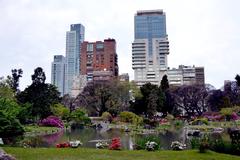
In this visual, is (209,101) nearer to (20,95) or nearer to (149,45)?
(20,95)

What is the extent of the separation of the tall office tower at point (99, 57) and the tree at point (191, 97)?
64197 mm

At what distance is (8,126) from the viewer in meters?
20.4

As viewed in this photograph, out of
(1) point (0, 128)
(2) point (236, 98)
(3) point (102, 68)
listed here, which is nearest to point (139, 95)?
(2) point (236, 98)

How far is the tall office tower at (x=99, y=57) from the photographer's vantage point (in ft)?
458

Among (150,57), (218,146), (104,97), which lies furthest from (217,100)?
(150,57)

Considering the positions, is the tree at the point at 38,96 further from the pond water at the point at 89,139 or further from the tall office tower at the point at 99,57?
the tall office tower at the point at 99,57

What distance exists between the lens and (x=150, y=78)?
149 m

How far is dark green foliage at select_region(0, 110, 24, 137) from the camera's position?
20391 mm

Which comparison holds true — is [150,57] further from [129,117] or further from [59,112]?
[59,112]

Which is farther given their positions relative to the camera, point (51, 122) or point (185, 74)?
point (185, 74)

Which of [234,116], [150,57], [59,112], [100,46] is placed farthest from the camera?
[150,57]

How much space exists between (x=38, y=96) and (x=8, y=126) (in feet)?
100

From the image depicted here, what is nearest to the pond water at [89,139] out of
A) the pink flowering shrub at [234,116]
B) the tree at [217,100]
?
the pink flowering shrub at [234,116]

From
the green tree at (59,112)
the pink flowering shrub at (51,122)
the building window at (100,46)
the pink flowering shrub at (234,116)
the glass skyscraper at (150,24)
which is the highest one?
the glass skyscraper at (150,24)
